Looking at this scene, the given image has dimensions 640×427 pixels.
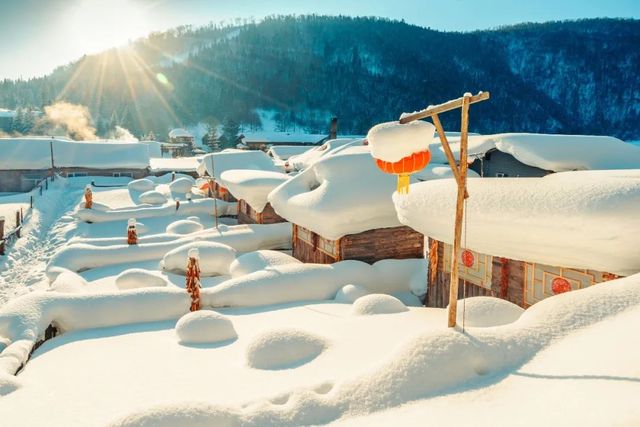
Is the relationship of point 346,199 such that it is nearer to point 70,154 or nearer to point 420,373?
point 420,373

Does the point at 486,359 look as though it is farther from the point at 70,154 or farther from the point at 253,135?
the point at 253,135

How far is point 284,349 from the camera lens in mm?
8375

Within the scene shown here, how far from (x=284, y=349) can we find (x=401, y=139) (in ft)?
14.3

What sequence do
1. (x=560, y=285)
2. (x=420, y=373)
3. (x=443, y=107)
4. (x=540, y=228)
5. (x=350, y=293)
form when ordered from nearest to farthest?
(x=420, y=373) < (x=443, y=107) < (x=540, y=228) < (x=560, y=285) < (x=350, y=293)

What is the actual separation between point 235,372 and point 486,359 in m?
4.44

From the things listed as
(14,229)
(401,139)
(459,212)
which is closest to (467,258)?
(459,212)

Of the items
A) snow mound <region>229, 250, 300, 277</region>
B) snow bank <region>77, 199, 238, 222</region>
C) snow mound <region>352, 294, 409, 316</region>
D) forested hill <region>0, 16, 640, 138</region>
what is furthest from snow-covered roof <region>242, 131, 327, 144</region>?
snow mound <region>352, 294, 409, 316</region>

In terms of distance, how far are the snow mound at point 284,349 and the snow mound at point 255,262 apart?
718 centimetres

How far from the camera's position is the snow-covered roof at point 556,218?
8391 mm

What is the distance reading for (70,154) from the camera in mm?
44250

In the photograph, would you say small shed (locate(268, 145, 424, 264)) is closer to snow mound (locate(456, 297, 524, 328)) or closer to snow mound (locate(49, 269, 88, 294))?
snow mound (locate(456, 297, 524, 328))

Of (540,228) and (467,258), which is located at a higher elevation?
(540,228)

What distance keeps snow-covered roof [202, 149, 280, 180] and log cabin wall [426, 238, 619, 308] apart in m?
Answer: 19.5

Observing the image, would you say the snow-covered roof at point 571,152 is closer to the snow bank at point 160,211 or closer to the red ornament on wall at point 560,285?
the red ornament on wall at point 560,285
